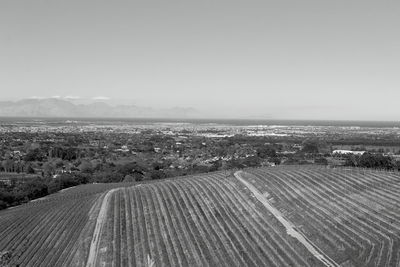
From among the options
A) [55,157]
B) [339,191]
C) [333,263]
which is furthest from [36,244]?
[55,157]

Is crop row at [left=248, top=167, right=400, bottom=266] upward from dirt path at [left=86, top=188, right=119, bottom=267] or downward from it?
upward

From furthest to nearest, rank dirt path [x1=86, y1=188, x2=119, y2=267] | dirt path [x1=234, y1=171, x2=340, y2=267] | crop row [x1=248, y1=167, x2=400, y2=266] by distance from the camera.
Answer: dirt path [x1=86, y1=188, x2=119, y2=267]
crop row [x1=248, y1=167, x2=400, y2=266]
dirt path [x1=234, y1=171, x2=340, y2=267]

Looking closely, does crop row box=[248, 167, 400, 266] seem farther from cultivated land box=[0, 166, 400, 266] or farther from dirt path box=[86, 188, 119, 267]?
dirt path box=[86, 188, 119, 267]

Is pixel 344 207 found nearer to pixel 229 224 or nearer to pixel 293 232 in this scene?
pixel 293 232

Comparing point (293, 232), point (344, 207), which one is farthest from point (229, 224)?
point (344, 207)

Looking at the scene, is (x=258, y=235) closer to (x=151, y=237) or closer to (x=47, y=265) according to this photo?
(x=151, y=237)

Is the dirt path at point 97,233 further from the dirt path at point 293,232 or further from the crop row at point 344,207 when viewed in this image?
the crop row at point 344,207

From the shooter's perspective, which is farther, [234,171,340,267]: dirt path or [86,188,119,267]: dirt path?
[86,188,119,267]: dirt path

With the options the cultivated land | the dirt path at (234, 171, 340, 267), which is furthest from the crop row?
the dirt path at (234, 171, 340, 267)
